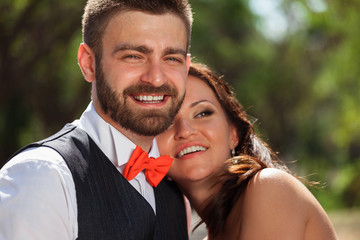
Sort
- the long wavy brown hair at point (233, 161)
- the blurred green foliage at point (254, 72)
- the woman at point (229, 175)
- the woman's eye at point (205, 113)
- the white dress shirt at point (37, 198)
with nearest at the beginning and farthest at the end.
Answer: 1. the white dress shirt at point (37, 198)
2. the woman at point (229, 175)
3. the long wavy brown hair at point (233, 161)
4. the woman's eye at point (205, 113)
5. the blurred green foliage at point (254, 72)

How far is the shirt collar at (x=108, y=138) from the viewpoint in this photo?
2516mm

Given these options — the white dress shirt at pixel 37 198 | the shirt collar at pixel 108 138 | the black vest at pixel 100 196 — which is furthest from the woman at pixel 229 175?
the white dress shirt at pixel 37 198

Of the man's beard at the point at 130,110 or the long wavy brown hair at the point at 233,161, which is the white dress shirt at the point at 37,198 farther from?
the long wavy brown hair at the point at 233,161

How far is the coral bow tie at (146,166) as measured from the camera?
2512 millimetres

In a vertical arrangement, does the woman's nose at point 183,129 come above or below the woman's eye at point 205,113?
below

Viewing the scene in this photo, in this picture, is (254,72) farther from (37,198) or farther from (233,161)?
(37,198)

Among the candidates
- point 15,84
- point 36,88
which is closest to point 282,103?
point 36,88

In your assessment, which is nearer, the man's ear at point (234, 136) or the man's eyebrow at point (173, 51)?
the man's eyebrow at point (173, 51)

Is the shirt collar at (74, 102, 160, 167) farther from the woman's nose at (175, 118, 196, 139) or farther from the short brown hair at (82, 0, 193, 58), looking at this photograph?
the woman's nose at (175, 118, 196, 139)

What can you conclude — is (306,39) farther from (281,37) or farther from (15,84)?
(15,84)

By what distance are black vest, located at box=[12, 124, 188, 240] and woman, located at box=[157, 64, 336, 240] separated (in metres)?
0.62

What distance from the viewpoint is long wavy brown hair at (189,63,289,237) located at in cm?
317

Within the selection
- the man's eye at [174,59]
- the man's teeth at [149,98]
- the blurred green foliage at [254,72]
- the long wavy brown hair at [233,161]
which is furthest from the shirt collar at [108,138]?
the blurred green foliage at [254,72]

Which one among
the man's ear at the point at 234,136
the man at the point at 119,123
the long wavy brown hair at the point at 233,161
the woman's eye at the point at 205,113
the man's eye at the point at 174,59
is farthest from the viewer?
the man's ear at the point at 234,136
